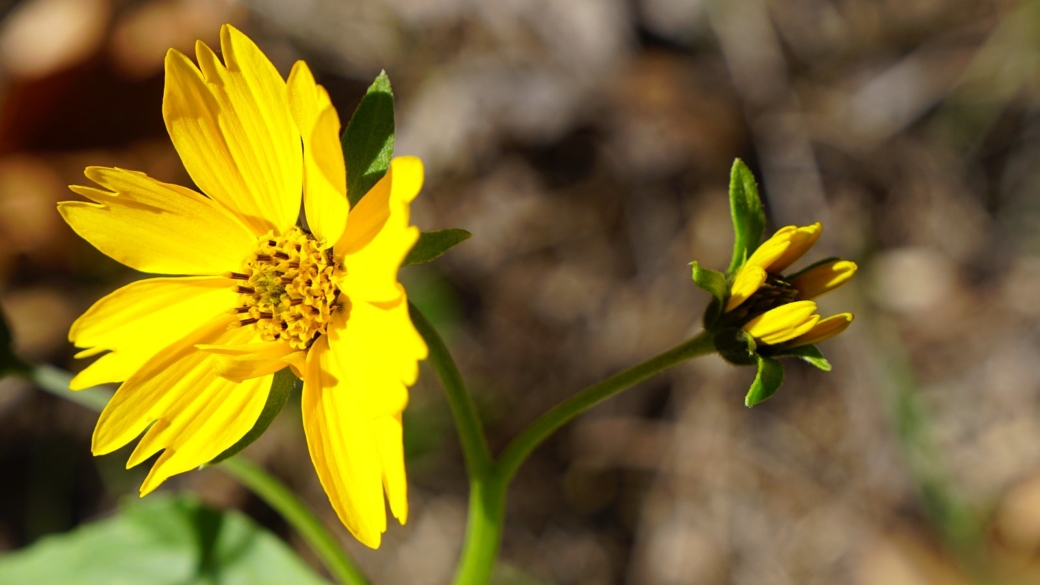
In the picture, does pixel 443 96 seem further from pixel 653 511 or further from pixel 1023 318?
pixel 1023 318

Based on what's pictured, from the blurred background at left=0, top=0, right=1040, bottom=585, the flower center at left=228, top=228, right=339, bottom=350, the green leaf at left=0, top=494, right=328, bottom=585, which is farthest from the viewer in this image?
the blurred background at left=0, top=0, right=1040, bottom=585

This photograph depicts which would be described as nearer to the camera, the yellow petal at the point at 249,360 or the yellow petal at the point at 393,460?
the yellow petal at the point at 393,460

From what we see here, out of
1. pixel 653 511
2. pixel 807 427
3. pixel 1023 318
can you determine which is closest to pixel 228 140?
pixel 653 511

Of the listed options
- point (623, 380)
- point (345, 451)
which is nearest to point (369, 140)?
point (345, 451)

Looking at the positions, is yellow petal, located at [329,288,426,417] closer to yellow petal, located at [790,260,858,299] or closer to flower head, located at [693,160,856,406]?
flower head, located at [693,160,856,406]

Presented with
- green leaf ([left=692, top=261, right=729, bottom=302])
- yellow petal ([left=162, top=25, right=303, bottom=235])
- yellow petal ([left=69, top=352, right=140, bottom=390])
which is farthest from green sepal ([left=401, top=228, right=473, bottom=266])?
yellow petal ([left=69, top=352, right=140, bottom=390])

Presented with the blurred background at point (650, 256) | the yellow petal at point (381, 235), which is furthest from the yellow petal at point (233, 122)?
the blurred background at point (650, 256)

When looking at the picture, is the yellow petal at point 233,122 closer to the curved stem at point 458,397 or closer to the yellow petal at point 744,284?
the curved stem at point 458,397
